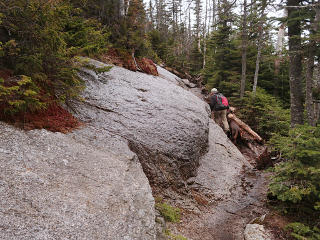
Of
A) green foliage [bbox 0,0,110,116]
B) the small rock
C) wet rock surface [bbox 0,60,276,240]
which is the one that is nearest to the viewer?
wet rock surface [bbox 0,60,276,240]

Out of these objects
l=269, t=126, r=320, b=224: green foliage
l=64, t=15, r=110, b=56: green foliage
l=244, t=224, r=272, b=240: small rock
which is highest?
l=64, t=15, r=110, b=56: green foliage

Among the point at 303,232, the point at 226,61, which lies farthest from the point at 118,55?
the point at 226,61

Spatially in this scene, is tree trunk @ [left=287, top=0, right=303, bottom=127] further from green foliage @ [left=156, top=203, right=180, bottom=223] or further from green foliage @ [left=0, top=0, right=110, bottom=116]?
green foliage @ [left=0, top=0, right=110, bottom=116]

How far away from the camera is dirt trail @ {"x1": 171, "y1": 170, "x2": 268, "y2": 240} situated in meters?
4.77

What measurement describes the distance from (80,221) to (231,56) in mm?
19131

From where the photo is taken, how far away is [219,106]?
11.2 meters

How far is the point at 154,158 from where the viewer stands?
5.59m

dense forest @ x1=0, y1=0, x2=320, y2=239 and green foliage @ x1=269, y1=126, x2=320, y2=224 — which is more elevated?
dense forest @ x1=0, y1=0, x2=320, y2=239

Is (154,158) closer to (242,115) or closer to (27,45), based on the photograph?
(27,45)

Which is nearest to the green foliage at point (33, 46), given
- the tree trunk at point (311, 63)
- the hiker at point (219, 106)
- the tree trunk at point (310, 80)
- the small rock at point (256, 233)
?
the small rock at point (256, 233)

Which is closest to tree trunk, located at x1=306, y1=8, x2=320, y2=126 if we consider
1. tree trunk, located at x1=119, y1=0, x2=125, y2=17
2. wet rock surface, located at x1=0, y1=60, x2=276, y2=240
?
wet rock surface, located at x1=0, y1=60, x2=276, y2=240

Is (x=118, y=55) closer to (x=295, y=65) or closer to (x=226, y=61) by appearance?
(x=295, y=65)

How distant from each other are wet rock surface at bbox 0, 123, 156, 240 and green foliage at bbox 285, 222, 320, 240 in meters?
3.08

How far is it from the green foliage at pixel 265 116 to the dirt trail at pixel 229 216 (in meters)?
5.97
